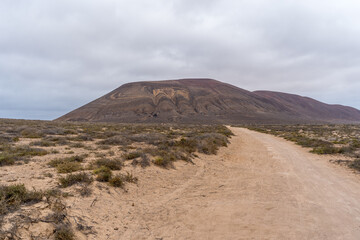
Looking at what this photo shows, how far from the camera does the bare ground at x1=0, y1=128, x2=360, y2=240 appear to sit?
4527mm

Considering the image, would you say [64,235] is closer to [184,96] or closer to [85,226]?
[85,226]

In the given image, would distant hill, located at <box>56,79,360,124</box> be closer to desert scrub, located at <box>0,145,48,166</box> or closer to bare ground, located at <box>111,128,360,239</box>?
desert scrub, located at <box>0,145,48,166</box>

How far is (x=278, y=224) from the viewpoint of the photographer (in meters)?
4.77

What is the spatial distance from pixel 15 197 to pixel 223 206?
5.08m

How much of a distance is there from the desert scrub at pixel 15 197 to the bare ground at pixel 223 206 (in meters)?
0.75

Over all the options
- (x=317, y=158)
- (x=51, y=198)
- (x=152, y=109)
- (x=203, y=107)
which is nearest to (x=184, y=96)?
(x=203, y=107)

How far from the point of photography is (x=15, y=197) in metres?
4.55

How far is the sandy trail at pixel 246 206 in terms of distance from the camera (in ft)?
14.9

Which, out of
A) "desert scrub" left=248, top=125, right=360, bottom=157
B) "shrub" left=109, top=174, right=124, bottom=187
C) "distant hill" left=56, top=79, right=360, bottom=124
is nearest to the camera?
"shrub" left=109, top=174, right=124, bottom=187

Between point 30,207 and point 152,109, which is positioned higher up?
point 152,109

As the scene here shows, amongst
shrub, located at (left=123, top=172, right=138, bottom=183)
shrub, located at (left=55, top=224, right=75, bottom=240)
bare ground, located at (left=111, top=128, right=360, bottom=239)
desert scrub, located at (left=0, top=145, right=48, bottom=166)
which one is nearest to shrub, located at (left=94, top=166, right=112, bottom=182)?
shrub, located at (left=123, top=172, right=138, bottom=183)

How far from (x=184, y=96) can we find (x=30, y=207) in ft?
392

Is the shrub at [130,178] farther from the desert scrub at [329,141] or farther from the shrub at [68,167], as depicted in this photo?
the desert scrub at [329,141]

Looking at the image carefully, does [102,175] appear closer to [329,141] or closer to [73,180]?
[73,180]
